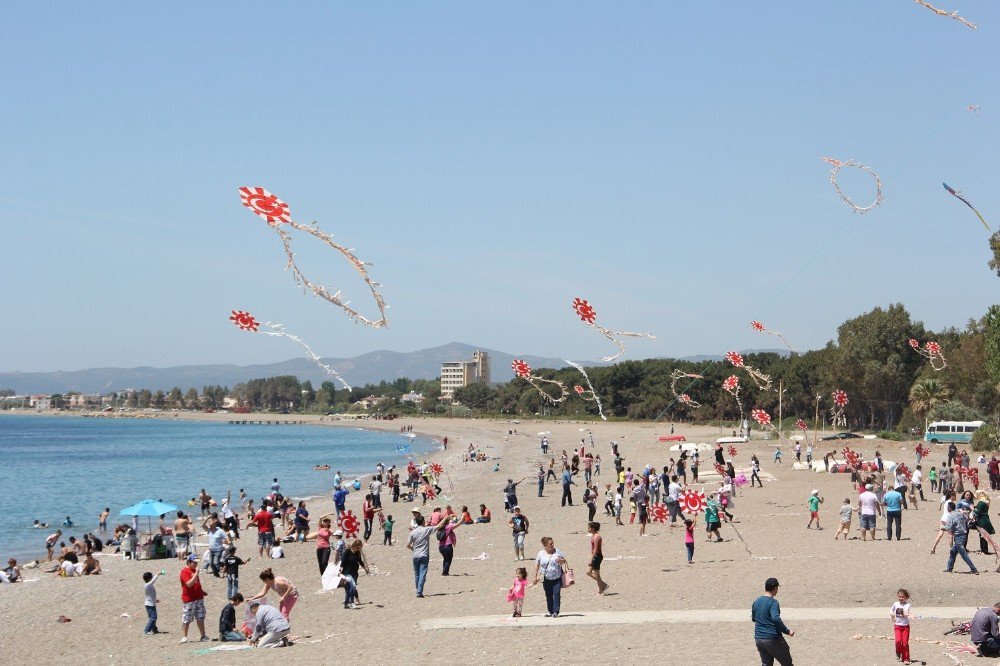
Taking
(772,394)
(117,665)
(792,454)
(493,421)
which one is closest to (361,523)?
(117,665)

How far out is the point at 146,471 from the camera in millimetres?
60438

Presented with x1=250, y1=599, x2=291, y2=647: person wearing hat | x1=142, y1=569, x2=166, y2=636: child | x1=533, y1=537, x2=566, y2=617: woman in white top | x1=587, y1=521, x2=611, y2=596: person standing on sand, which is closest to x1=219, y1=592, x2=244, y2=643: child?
Result: x1=250, y1=599, x2=291, y2=647: person wearing hat

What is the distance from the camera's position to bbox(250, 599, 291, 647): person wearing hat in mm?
11625

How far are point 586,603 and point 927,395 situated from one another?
4384cm

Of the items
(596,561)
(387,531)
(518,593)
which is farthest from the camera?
(387,531)

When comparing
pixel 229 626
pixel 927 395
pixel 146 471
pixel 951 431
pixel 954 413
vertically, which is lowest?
pixel 146 471

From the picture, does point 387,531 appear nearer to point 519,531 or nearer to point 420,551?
point 519,531

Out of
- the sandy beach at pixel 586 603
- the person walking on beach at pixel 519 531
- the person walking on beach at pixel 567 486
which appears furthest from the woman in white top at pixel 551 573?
the person walking on beach at pixel 567 486

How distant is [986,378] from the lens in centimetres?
4962

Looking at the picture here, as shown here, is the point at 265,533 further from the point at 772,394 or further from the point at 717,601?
the point at 772,394

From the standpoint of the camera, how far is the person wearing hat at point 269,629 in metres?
11.6

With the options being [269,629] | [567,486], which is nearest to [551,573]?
[269,629]

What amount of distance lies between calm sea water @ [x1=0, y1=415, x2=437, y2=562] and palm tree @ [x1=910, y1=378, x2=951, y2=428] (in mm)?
29076

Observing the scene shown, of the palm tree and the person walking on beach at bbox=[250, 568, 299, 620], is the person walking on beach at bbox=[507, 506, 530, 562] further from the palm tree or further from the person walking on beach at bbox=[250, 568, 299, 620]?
the palm tree
